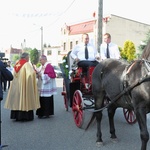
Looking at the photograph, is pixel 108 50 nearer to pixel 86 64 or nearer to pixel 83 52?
pixel 83 52

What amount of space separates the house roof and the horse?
116ft

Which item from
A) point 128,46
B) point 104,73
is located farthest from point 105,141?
point 128,46

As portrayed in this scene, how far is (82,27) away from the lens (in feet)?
141

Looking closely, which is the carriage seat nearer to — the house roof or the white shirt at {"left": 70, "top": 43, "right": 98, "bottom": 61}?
the white shirt at {"left": 70, "top": 43, "right": 98, "bottom": 61}

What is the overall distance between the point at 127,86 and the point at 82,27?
39915mm

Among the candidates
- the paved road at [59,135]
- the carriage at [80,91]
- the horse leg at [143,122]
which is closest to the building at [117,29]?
the carriage at [80,91]

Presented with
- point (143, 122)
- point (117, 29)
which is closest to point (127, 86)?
point (143, 122)

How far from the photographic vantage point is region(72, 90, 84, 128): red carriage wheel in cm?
590

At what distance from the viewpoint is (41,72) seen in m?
7.34

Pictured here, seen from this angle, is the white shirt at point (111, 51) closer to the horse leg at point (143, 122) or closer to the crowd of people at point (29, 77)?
the crowd of people at point (29, 77)

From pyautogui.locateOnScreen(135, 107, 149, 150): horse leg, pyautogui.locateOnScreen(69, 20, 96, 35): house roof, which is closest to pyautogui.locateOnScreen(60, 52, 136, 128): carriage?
pyautogui.locateOnScreen(135, 107, 149, 150): horse leg

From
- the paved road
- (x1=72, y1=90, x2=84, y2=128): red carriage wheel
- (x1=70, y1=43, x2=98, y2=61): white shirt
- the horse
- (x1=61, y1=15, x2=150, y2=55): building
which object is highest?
(x1=61, y1=15, x2=150, y2=55): building

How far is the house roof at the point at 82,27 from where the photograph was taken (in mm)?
40344

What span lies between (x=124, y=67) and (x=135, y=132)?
71.0 inches
